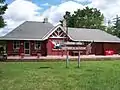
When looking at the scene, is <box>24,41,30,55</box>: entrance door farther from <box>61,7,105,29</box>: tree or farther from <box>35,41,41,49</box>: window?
<box>61,7,105,29</box>: tree

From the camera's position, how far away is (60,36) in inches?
1890

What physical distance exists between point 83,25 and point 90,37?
26.5 metres

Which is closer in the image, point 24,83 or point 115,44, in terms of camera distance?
point 24,83

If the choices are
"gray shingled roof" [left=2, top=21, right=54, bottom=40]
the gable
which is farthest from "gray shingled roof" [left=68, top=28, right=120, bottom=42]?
"gray shingled roof" [left=2, top=21, right=54, bottom=40]

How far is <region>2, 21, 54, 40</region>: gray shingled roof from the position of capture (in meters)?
46.7

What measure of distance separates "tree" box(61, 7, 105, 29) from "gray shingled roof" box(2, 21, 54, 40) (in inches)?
1098

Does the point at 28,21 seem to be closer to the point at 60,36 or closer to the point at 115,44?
the point at 60,36

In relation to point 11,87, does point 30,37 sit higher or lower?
higher

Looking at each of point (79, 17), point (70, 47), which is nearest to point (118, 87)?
point (70, 47)

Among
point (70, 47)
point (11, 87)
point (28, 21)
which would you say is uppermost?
point (28, 21)

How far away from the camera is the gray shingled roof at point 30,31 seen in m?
46.7

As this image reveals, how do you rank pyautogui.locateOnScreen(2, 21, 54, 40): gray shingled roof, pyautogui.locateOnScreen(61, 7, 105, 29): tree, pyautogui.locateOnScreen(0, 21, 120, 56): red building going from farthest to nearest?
pyautogui.locateOnScreen(61, 7, 105, 29): tree → pyautogui.locateOnScreen(2, 21, 54, 40): gray shingled roof → pyautogui.locateOnScreen(0, 21, 120, 56): red building

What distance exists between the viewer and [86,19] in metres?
81.8

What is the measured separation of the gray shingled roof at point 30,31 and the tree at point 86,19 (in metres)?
27.9
